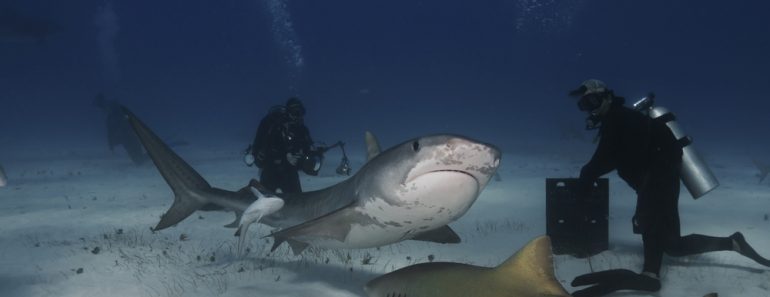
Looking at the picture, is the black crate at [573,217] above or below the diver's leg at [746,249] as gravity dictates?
above

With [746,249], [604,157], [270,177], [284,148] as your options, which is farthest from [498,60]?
[604,157]

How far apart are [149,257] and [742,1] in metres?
181

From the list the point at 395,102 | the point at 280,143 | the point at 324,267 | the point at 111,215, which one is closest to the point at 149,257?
the point at 324,267

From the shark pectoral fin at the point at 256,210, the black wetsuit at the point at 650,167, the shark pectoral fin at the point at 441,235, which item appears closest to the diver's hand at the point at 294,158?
the shark pectoral fin at the point at 256,210

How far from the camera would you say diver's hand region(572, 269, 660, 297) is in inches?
163

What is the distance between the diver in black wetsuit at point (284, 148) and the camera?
8211 millimetres

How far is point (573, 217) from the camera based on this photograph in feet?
19.0

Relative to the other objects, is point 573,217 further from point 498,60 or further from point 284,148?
point 498,60

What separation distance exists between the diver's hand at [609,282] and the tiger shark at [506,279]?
6.05 feet

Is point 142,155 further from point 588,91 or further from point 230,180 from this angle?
point 588,91

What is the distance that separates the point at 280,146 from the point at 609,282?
19.5 ft

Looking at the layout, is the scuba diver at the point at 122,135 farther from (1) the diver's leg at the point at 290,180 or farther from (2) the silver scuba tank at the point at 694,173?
(2) the silver scuba tank at the point at 694,173

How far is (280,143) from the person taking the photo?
27.6ft

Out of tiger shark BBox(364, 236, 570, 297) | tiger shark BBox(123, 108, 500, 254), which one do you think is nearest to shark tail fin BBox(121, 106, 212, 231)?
tiger shark BBox(123, 108, 500, 254)
